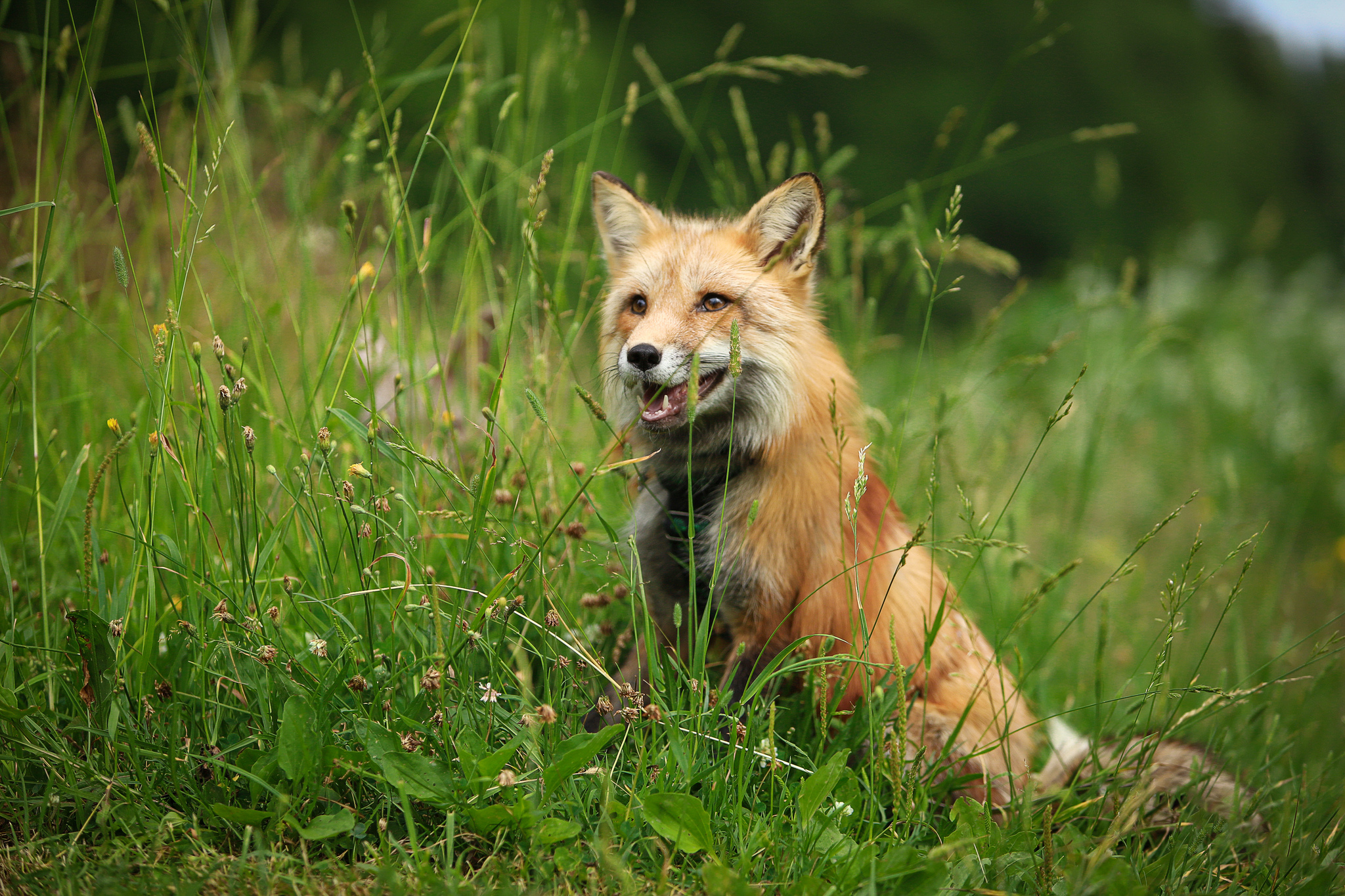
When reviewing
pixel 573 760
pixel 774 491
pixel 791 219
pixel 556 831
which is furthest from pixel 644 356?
pixel 556 831

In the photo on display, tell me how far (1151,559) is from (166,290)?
5.38 meters

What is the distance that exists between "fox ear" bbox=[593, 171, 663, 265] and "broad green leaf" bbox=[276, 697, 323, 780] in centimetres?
171

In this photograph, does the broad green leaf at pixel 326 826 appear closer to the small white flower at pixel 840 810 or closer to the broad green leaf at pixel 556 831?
the broad green leaf at pixel 556 831

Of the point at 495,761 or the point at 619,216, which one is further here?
the point at 619,216

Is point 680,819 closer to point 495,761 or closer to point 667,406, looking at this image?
point 495,761

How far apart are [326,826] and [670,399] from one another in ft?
4.23

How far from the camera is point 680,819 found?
167 centimetres

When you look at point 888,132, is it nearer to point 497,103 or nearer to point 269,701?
point 497,103

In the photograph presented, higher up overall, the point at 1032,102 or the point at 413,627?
the point at 1032,102

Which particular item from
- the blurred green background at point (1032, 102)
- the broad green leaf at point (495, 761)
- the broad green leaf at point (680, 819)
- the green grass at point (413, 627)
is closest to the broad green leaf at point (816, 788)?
the green grass at point (413, 627)

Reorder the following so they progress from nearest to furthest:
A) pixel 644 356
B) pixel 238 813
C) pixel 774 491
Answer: pixel 238 813 → pixel 644 356 → pixel 774 491

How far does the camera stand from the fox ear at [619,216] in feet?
8.80

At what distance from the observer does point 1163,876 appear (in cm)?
180

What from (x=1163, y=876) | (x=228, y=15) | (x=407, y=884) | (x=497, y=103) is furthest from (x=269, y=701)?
(x=228, y=15)
